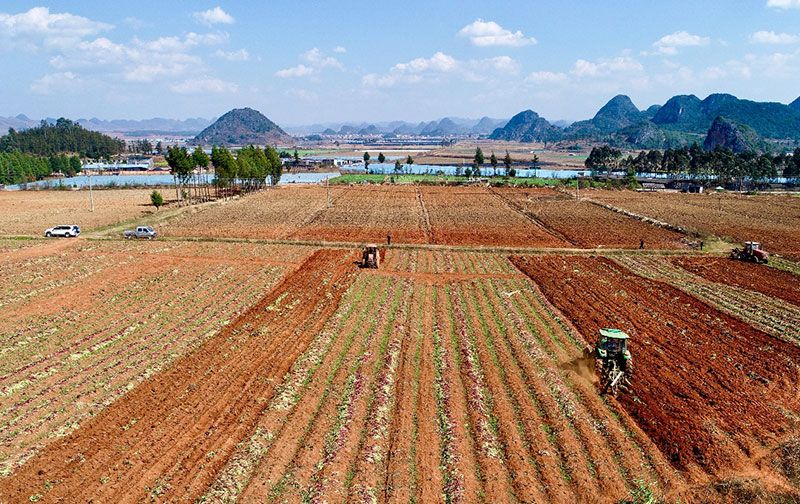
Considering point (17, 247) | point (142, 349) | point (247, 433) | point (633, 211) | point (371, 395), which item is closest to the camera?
point (247, 433)

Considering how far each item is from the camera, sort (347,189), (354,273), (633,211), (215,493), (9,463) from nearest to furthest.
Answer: (215,493), (9,463), (354,273), (633,211), (347,189)

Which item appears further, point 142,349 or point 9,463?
point 142,349

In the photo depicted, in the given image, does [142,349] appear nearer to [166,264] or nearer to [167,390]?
[167,390]

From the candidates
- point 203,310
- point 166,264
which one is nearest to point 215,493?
point 203,310

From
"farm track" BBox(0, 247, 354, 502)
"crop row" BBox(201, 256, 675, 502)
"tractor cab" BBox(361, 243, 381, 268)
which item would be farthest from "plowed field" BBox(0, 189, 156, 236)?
"crop row" BBox(201, 256, 675, 502)

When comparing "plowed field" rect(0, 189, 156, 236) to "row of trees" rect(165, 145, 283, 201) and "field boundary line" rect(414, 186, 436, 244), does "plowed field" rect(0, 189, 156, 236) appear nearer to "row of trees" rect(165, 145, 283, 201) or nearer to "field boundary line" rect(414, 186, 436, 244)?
"row of trees" rect(165, 145, 283, 201)

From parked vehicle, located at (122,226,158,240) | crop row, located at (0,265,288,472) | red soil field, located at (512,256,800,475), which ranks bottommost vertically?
red soil field, located at (512,256,800,475)
